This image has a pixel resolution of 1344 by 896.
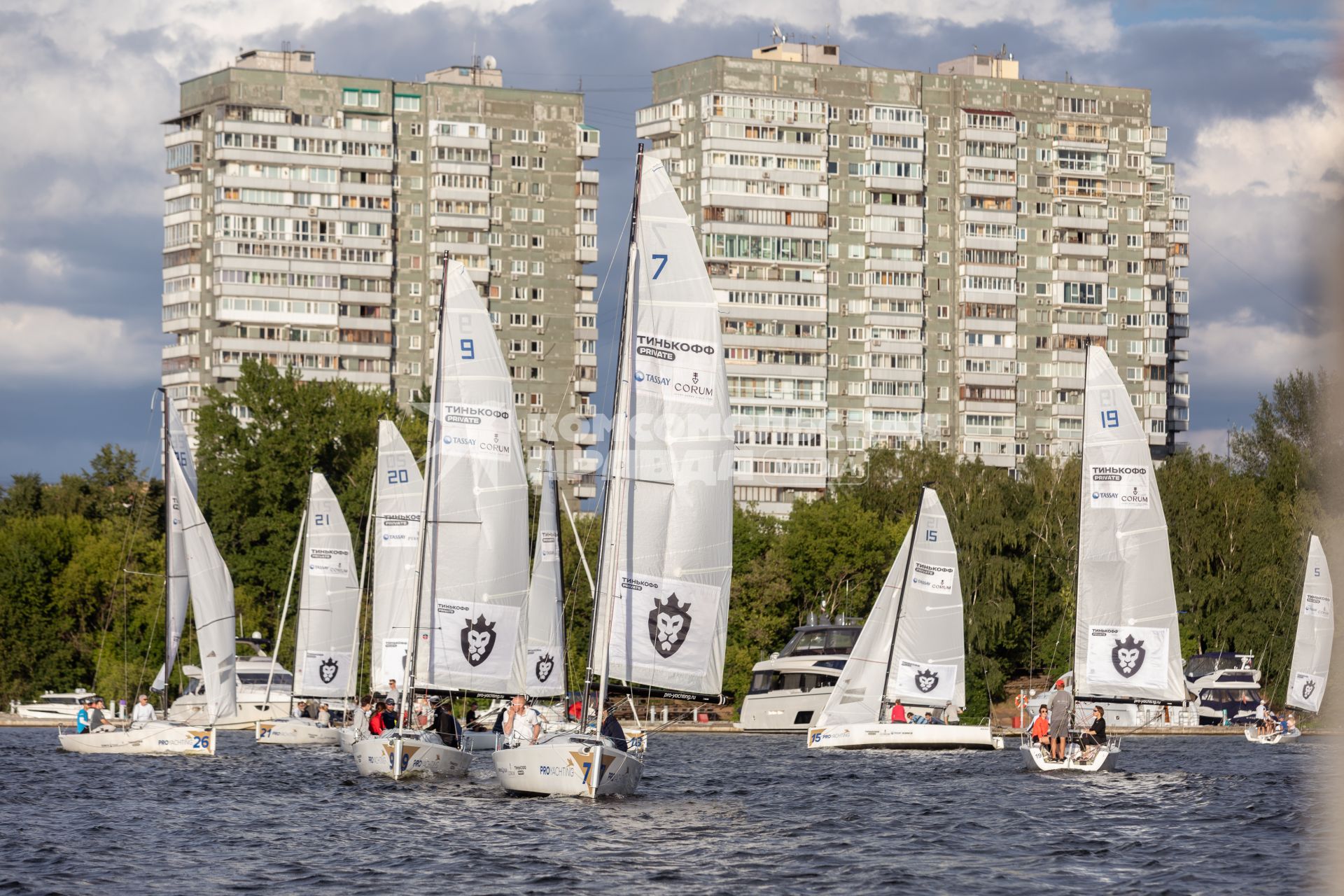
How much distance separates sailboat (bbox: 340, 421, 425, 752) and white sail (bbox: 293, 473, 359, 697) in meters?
12.6

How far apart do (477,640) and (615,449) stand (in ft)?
47.7

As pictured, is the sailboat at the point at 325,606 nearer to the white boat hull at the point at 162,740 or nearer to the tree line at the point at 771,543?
the tree line at the point at 771,543

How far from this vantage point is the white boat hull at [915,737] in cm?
6431

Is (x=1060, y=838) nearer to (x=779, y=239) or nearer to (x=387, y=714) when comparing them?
(x=387, y=714)

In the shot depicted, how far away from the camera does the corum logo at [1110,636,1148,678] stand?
5575 cm

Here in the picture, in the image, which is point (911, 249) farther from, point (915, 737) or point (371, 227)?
point (915, 737)

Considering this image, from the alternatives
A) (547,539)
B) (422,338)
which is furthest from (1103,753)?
(422,338)

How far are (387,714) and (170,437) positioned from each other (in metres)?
18.6

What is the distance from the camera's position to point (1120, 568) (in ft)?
183

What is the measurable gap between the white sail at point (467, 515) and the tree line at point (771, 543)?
32.5 m

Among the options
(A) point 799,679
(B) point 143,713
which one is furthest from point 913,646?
(B) point 143,713

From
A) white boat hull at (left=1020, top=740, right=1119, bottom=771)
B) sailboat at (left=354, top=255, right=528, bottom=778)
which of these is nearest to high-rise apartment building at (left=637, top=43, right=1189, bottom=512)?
white boat hull at (left=1020, top=740, right=1119, bottom=771)

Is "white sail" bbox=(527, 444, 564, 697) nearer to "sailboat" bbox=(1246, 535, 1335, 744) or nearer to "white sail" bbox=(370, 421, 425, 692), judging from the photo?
"white sail" bbox=(370, 421, 425, 692)

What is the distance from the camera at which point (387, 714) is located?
5231 cm
